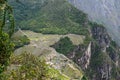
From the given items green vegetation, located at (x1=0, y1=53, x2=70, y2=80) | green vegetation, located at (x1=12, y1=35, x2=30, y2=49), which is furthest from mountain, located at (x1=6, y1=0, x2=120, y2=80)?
green vegetation, located at (x1=0, y1=53, x2=70, y2=80)

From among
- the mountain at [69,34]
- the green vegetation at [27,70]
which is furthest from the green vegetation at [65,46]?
the green vegetation at [27,70]

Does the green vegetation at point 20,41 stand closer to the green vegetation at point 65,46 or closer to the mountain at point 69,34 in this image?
the mountain at point 69,34

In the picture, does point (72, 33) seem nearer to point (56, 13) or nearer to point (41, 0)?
point (56, 13)

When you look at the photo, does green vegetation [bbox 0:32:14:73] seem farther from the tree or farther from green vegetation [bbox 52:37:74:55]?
green vegetation [bbox 52:37:74:55]

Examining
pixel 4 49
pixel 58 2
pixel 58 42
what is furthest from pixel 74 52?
pixel 4 49

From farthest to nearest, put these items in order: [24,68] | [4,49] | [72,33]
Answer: [72,33] → [24,68] → [4,49]

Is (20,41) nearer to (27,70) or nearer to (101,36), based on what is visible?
(101,36)
